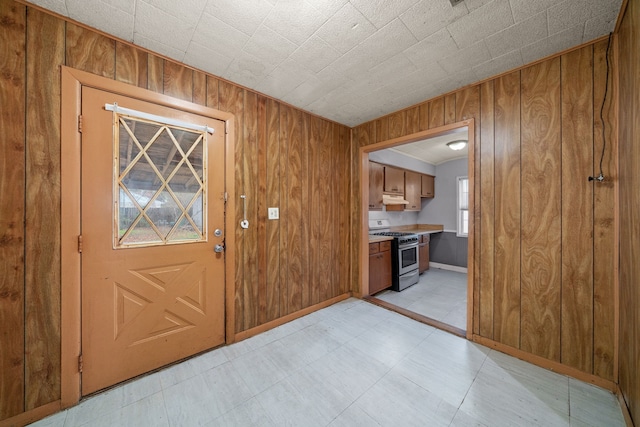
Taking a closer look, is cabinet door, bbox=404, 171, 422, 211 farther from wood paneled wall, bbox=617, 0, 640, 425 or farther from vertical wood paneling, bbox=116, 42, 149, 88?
vertical wood paneling, bbox=116, 42, 149, 88

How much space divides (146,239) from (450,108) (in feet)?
10.2

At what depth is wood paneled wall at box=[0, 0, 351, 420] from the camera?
1.39 metres

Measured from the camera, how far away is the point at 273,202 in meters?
2.59

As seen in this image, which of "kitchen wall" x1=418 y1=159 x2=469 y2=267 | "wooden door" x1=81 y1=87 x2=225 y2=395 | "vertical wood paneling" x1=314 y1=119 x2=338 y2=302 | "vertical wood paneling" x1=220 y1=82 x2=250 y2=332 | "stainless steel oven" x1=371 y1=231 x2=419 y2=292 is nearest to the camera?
"wooden door" x1=81 y1=87 x2=225 y2=395

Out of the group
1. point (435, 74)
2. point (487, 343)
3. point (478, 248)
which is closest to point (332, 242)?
point (478, 248)

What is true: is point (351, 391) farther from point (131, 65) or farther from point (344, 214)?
point (131, 65)

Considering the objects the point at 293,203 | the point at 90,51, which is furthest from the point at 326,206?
the point at 90,51

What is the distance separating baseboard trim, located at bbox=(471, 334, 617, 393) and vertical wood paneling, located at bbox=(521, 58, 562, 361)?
0.15 feet

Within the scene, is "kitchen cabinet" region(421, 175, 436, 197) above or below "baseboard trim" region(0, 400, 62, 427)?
above

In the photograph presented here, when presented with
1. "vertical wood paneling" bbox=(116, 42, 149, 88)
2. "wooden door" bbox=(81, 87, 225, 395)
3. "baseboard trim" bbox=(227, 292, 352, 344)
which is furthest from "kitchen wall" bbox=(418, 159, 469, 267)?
"vertical wood paneling" bbox=(116, 42, 149, 88)

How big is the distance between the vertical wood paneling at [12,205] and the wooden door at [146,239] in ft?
0.89

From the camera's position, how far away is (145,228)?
1.82 m

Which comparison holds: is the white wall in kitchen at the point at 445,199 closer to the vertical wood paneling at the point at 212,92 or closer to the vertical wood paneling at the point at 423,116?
the vertical wood paneling at the point at 423,116

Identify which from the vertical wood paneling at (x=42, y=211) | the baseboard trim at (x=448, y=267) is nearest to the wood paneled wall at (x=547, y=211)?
the baseboard trim at (x=448, y=267)
